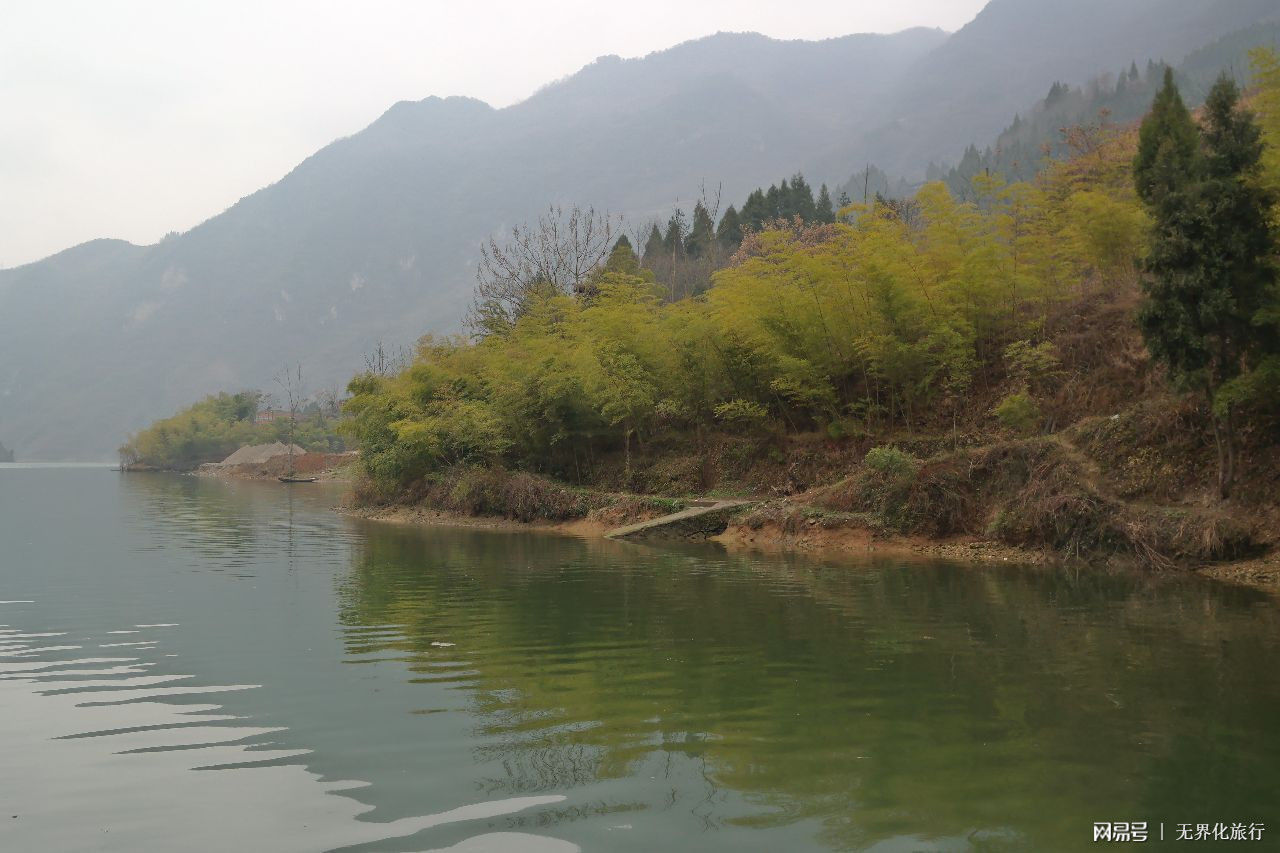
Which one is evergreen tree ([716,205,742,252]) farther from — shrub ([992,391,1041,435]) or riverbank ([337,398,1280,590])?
shrub ([992,391,1041,435])

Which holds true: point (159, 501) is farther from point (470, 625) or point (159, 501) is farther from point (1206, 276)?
point (1206, 276)

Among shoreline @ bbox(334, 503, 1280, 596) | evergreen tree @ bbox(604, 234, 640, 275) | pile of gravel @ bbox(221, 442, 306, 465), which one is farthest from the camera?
pile of gravel @ bbox(221, 442, 306, 465)

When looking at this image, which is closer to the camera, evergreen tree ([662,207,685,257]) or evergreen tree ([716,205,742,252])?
evergreen tree ([662,207,685,257])

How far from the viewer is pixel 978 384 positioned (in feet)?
83.4

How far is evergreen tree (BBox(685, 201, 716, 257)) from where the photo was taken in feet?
218

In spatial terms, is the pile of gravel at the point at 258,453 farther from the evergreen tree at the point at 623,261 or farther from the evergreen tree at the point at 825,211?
the evergreen tree at the point at 825,211

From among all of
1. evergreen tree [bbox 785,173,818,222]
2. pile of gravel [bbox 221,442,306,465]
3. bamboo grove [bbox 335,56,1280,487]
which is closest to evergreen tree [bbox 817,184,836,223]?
Answer: evergreen tree [bbox 785,173,818,222]

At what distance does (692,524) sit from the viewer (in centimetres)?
2419

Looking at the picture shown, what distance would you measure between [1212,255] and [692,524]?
13395 millimetres

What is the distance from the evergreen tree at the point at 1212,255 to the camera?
15.6 m

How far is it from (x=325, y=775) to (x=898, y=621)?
758 cm

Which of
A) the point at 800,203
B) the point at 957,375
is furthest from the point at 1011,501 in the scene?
the point at 800,203

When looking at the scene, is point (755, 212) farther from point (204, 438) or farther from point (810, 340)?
point (204, 438)

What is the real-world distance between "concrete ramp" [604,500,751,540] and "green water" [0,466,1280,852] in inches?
384
